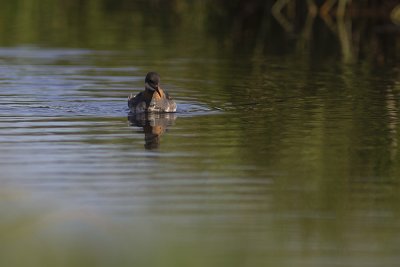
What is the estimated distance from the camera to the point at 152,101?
15570 mm

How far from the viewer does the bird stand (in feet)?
50.4

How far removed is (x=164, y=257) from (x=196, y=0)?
26.1 meters

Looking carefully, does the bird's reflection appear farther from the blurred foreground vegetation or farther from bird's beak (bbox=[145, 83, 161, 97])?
the blurred foreground vegetation

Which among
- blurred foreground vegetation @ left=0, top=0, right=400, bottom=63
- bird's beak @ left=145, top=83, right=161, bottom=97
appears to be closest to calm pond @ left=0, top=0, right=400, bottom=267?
bird's beak @ left=145, top=83, right=161, bottom=97

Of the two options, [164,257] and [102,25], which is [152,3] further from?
[164,257]

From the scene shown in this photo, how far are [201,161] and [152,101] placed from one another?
160 inches

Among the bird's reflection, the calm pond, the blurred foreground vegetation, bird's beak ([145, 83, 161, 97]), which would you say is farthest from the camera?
the blurred foreground vegetation

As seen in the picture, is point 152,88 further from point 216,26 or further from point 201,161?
point 216,26

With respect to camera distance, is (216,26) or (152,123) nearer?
(152,123)

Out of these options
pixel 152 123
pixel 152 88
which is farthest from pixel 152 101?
pixel 152 123

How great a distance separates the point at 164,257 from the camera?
24.6 feet

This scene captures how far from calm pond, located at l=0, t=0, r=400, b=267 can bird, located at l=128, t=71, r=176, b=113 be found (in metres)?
0.21

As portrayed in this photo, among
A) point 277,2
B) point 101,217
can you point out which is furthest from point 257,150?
point 277,2

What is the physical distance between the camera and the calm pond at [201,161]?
27.0 ft
